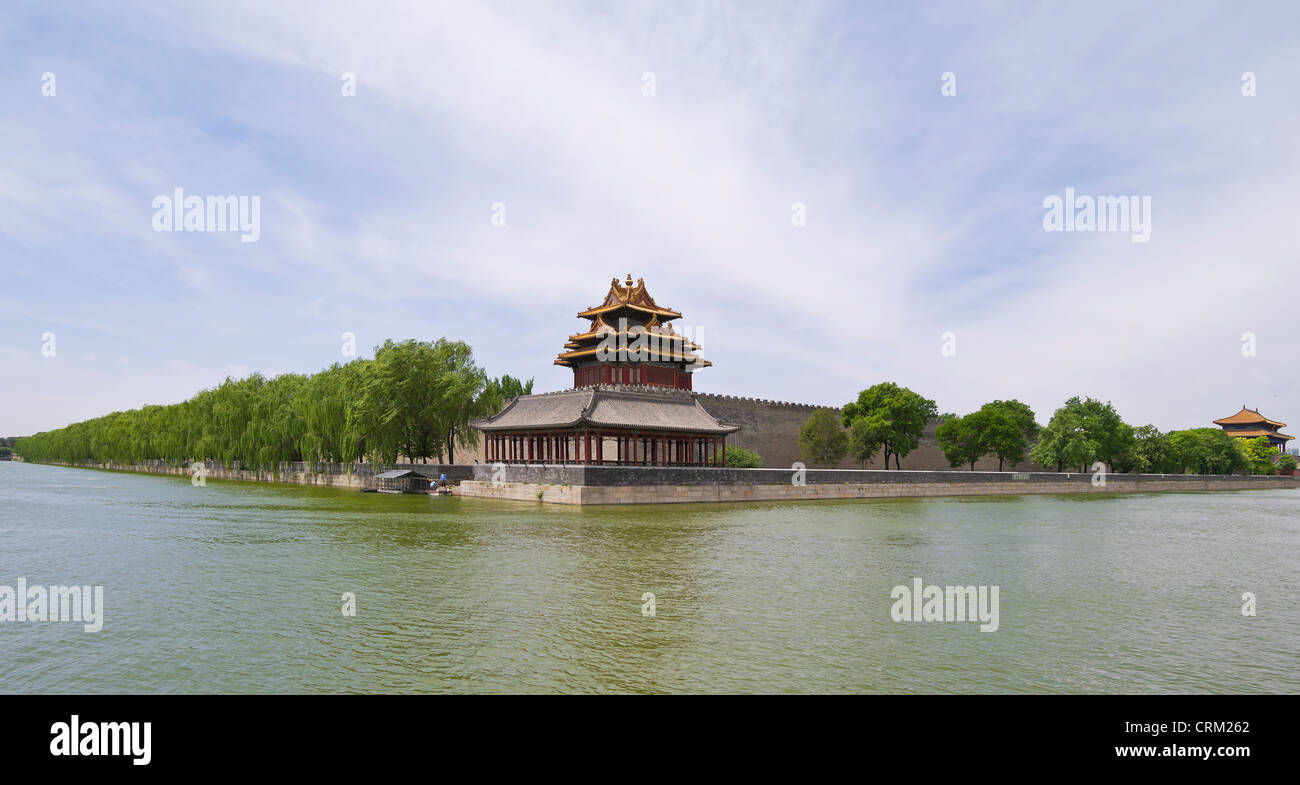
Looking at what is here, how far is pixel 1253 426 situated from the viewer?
108250mm

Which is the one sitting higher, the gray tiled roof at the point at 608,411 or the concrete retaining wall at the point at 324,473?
the gray tiled roof at the point at 608,411

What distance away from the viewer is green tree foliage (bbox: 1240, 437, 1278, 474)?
87625 mm

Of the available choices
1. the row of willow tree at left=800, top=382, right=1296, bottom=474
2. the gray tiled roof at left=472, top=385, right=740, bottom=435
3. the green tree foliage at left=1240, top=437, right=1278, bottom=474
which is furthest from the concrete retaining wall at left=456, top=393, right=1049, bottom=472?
the green tree foliage at left=1240, top=437, right=1278, bottom=474

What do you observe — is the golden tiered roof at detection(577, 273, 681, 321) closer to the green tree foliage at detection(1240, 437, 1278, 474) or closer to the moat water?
the moat water

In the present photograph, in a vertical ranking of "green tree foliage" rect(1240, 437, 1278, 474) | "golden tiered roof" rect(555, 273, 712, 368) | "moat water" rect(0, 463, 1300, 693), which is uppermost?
"golden tiered roof" rect(555, 273, 712, 368)

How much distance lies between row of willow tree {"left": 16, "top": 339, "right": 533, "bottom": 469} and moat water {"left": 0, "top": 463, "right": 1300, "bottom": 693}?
67.1 ft

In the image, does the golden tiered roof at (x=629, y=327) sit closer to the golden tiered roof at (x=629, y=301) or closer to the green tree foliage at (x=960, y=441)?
the golden tiered roof at (x=629, y=301)

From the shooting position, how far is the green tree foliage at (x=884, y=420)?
2248 inches

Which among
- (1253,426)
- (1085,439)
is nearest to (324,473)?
(1085,439)

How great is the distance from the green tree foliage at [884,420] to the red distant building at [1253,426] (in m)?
78.7

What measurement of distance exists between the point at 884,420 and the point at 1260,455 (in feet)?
217

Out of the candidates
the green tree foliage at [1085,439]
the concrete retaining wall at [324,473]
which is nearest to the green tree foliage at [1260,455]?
the green tree foliage at [1085,439]
